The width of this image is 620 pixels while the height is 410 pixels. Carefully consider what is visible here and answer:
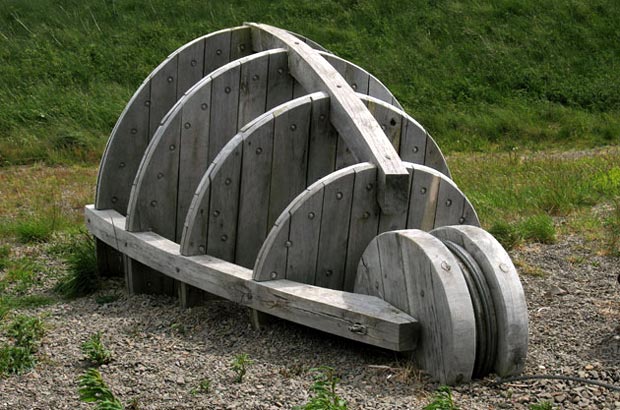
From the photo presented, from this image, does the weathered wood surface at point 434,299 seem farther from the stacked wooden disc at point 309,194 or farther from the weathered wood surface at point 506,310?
the weathered wood surface at point 506,310

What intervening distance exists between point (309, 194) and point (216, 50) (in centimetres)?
222

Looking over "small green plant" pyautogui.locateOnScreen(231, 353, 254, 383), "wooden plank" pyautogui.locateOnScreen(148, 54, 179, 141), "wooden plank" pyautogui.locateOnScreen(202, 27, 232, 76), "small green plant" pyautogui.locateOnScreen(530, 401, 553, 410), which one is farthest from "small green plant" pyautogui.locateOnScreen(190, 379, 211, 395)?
"wooden plank" pyautogui.locateOnScreen(202, 27, 232, 76)

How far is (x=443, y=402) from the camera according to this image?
381cm

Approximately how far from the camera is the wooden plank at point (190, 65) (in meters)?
6.75

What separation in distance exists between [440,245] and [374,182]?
0.73 metres

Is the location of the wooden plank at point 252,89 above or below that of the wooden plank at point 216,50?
below

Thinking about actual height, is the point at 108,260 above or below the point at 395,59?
below

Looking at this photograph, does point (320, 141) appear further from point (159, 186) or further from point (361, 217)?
point (159, 186)

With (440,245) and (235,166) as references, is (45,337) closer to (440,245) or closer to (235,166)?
(235,166)

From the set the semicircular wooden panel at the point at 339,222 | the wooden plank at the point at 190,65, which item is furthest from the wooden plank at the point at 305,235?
the wooden plank at the point at 190,65

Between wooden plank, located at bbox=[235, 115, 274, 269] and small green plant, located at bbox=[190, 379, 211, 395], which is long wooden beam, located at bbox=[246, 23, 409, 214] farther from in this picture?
small green plant, located at bbox=[190, 379, 211, 395]

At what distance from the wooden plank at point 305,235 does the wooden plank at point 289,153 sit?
654 mm

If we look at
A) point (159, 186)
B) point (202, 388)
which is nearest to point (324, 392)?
point (202, 388)

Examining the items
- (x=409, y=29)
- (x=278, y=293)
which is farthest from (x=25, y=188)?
(x=409, y=29)
